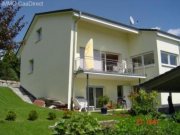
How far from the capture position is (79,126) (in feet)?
28.6

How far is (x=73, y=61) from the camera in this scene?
2184cm

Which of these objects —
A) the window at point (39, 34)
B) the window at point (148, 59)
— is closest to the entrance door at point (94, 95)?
the window at point (148, 59)

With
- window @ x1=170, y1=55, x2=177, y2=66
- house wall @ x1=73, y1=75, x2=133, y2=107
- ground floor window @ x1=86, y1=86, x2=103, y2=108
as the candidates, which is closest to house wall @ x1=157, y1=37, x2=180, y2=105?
window @ x1=170, y1=55, x2=177, y2=66

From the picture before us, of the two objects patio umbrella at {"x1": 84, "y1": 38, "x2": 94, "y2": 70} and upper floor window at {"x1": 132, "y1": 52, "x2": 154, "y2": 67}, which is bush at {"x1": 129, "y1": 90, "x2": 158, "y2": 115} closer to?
patio umbrella at {"x1": 84, "y1": 38, "x2": 94, "y2": 70}

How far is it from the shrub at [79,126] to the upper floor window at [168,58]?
60.8 ft

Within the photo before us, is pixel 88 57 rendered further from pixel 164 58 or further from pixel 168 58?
→ pixel 168 58

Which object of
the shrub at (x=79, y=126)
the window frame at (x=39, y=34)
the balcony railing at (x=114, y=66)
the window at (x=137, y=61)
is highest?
the window frame at (x=39, y=34)

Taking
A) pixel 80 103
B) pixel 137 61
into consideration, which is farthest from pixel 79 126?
pixel 137 61

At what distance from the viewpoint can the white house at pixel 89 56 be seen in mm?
22219

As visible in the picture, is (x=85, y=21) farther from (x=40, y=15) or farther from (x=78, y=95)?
(x=78, y=95)

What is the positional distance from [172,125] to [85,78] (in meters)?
15.3

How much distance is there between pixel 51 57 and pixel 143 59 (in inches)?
342

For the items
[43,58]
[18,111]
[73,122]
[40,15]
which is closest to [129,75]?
[43,58]

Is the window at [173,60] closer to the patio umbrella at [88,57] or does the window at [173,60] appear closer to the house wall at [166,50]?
the house wall at [166,50]
